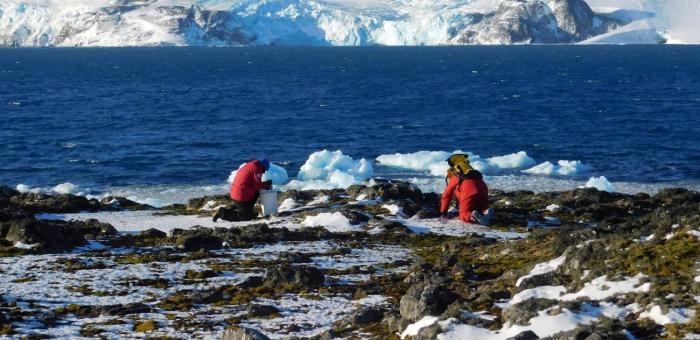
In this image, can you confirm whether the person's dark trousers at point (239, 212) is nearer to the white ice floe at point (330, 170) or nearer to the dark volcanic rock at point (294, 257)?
the dark volcanic rock at point (294, 257)

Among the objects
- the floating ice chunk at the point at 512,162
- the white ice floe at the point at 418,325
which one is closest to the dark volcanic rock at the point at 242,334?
the white ice floe at the point at 418,325

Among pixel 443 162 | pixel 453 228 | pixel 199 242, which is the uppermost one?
pixel 199 242

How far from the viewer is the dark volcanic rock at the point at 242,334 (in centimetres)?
1005

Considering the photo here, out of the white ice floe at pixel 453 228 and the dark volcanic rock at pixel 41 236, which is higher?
the dark volcanic rock at pixel 41 236

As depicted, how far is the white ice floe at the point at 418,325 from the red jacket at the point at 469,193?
10.2 meters

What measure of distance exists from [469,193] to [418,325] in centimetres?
1034

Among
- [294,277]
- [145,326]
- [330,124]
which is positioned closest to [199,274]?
[294,277]

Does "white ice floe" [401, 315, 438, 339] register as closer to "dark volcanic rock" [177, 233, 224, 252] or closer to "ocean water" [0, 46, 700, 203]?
"dark volcanic rock" [177, 233, 224, 252]

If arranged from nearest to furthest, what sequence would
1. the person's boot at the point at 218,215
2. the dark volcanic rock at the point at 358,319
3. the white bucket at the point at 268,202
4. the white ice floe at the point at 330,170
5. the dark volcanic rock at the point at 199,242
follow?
the dark volcanic rock at the point at 358,319
the dark volcanic rock at the point at 199,242
the person's boot at the point at 218,215
the white bucket at the point at 268,202
the white ice floe at the point at 330,170

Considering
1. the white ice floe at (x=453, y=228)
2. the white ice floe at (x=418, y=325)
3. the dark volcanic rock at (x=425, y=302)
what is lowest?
the white ice floe at (x=453, y=228)

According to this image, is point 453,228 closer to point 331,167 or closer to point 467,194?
point 467,194

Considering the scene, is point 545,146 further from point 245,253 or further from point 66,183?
point 245,253

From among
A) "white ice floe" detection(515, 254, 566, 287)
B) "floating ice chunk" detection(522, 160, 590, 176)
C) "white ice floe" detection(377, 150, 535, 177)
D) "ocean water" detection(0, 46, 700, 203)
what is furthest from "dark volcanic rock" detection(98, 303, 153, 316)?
"floating ice chunk" detection(522, 160, 590, 176)

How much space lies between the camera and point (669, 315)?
969cm
